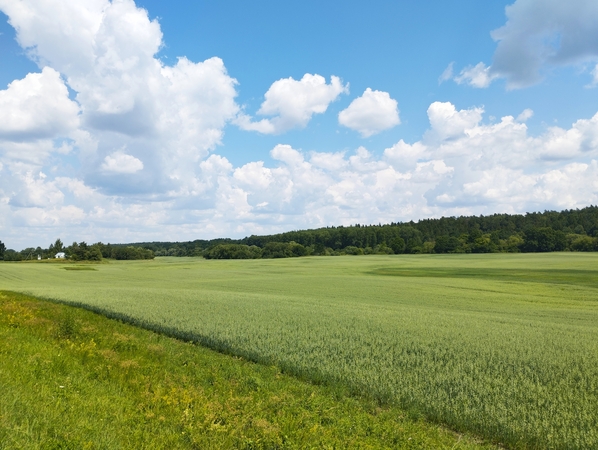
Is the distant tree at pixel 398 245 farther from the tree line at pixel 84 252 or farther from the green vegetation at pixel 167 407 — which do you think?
the green vegetation at pixel 167 407

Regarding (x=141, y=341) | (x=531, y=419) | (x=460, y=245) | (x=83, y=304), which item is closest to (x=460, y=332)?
(x=531, y=419)

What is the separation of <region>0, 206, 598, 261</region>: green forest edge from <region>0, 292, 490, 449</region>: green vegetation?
11184 cm

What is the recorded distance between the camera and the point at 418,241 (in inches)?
6201

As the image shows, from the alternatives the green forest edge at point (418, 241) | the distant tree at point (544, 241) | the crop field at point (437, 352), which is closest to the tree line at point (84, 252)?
the green forest edge at point (418, 241)

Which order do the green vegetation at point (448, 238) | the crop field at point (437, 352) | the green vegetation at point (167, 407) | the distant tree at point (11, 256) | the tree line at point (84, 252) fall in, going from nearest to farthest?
the green vegetation at point (167, 407)
the crop field at point (437, 352)
the tree line at point (84, 252)
the green vegetation at point (448, 238)
the distant tree at point (11, 256)

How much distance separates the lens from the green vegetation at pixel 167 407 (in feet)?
22.7

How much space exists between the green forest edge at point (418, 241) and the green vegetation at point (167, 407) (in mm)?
111837

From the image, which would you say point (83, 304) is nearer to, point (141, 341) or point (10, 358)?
point (141, 341)

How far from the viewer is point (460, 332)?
17.1 m

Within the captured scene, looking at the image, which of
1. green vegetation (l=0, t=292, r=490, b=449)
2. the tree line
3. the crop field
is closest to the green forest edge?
the tree line

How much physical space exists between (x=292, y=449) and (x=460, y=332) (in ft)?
40.1

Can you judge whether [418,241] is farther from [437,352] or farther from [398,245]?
[437,352]

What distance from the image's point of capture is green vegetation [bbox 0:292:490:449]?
22.7ft

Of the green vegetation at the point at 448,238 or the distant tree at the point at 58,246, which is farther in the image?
the distant tree at the point at 58,246
